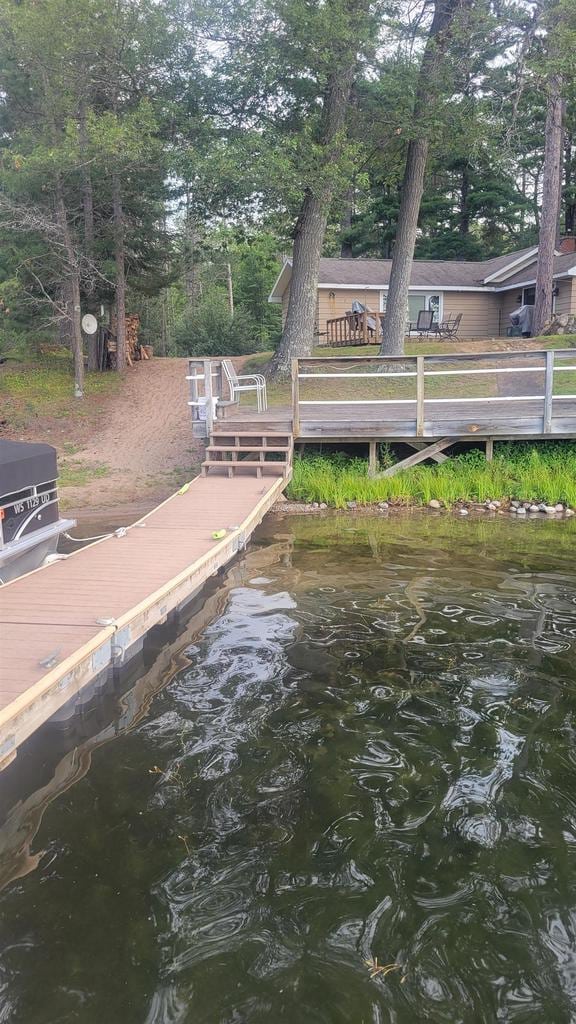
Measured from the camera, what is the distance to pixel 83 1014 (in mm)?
2346

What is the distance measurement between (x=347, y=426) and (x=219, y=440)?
190cm

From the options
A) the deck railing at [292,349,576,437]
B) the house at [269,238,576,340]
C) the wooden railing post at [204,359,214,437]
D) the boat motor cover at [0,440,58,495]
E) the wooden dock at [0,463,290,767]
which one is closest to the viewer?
the wooden dock at [0,463,290,767]

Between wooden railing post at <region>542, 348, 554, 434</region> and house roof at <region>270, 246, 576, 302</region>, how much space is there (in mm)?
14976

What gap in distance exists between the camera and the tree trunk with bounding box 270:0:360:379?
46.0ft

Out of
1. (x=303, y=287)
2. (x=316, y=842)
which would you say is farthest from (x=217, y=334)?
(x=316, y=842)

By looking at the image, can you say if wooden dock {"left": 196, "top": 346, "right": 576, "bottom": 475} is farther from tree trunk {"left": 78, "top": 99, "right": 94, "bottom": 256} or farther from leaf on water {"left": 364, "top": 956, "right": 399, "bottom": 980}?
tree trunk {"left": 78, "top": 99, "right": 94, "bottom": 256}

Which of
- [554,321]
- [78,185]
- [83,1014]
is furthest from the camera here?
[554,321]

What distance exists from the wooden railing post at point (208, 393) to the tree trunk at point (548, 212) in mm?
13504

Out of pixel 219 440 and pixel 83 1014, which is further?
pixel 219 440

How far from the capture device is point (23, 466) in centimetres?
592

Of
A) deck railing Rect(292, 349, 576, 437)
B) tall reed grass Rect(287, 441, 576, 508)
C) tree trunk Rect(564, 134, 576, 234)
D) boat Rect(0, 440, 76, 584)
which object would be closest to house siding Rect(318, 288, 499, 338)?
tree trunk Rect(564, 134, 576, 234)

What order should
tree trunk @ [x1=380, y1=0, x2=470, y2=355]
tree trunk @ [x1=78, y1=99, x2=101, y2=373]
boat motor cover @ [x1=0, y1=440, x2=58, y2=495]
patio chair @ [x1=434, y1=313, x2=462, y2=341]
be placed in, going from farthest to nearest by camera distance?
patio chair @ [x1=434, y1=313, x2=462, y2=341] → tree trunk @ [x1=78, y1=99, x2=101, y2=373] → tree trunk @ [x1=380, y1=0, x2=470, y2=355] → boat motor cover @ [x1=0, y1=440, x2=58, y2=495]

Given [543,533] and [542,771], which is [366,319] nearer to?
[543,533]

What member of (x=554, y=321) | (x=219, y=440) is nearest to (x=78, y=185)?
(x=219, y=440)
